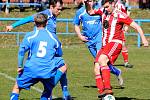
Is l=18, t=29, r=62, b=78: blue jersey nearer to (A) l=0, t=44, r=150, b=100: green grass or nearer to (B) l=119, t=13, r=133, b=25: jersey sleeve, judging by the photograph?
(B) l=119, t=13, r=133, b=25: jersey sleeve

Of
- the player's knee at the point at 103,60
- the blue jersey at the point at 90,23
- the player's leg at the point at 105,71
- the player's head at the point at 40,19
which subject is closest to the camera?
the player's head at the point at 40,19

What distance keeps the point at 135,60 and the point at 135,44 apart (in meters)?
5.87

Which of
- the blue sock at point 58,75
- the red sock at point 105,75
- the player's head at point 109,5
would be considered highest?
the player's head at point 109,5

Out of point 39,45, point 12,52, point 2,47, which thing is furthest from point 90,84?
point 2,47

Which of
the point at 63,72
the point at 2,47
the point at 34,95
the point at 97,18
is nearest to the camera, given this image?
the point at 63,72

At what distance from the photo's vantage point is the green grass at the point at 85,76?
12.5 metres

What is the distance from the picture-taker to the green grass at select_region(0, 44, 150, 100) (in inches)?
491

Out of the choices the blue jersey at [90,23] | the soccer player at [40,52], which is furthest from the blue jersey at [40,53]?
the blue jersey at [90,23]

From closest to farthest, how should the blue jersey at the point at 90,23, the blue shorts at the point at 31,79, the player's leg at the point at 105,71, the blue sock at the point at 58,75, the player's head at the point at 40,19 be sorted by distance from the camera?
1. the player's head at the point at 40,19
2. the blue shorts at the point at 31,79
3. the blue sock at the point at 58,75
4. the player's leg at the point at 105,71
5. the blue jersey at the point at 90,23

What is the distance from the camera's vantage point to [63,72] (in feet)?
34.7

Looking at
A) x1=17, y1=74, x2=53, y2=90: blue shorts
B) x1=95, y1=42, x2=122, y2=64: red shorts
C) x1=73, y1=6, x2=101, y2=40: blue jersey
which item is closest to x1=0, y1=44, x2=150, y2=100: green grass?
x1=95, y1=42, x2=122, y2=64: red shorts

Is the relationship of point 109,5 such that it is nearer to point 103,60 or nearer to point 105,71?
point 103,60

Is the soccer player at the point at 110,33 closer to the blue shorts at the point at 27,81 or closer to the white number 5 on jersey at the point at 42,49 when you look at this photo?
the blue shorts at the point at 27,81

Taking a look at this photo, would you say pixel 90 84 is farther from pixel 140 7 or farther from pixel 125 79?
pixel 140 7
